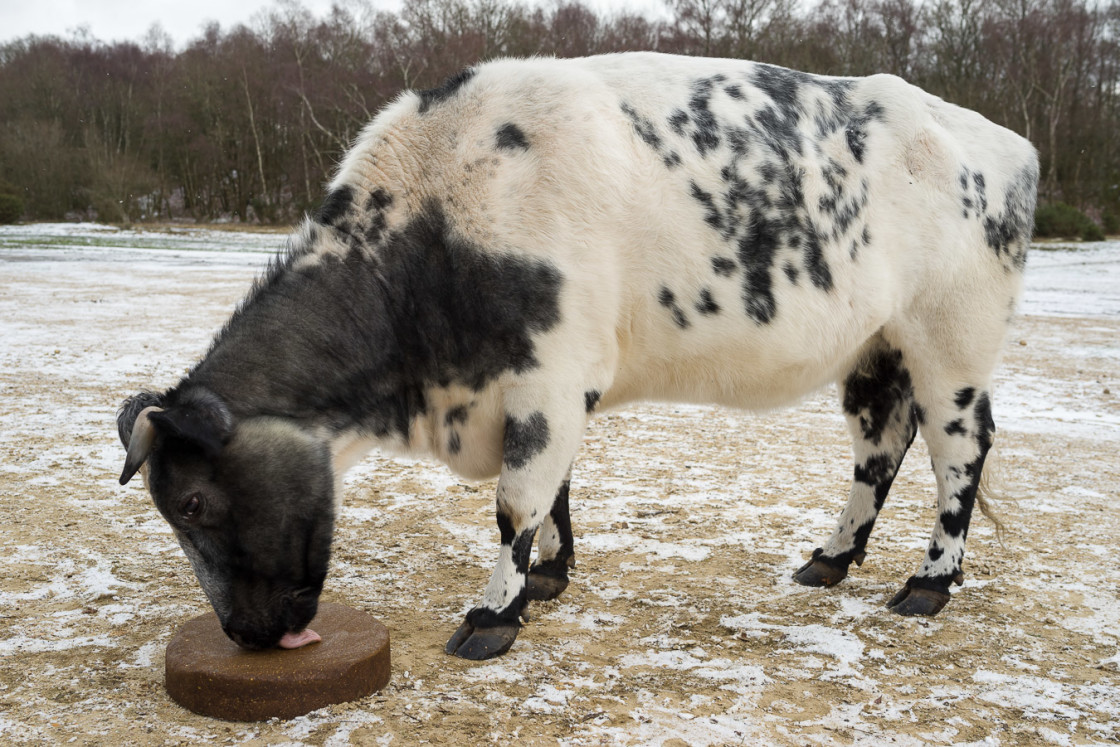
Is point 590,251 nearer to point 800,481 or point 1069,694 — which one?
point 1069,694

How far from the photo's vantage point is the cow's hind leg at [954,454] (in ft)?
14.7

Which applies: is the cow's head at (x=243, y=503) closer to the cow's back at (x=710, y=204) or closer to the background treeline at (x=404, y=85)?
the cow's back at (x=710, y=204)

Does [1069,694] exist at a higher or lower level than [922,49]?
lower

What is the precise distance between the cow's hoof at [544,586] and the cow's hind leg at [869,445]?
1154 millimetres

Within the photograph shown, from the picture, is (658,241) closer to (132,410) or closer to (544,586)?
(544,586)

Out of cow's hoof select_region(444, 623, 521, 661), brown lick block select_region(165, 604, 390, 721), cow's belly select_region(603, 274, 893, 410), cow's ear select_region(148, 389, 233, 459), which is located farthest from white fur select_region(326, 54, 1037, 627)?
brown lick block select_region(165, 604, 390, 721)

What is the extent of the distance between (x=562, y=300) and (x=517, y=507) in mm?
795

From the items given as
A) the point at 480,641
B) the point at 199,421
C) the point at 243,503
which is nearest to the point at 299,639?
the point at 243,503

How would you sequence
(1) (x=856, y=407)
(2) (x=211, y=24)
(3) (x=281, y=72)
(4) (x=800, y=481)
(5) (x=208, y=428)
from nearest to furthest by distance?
(5) (x=208, y=428), (1) (x=856, y=407), (4) (x=800, y=481), (3) (x=281, y=72), (2) (x=211, y=24)

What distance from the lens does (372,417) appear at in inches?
146

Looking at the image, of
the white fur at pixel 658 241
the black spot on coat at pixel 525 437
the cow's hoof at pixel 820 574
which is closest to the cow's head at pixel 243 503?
the white fur at pixel 658 241

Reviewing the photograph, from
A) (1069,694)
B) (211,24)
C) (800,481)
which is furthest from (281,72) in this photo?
(1069,694)

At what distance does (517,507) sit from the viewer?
3762 millimetres

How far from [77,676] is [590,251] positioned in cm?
236
